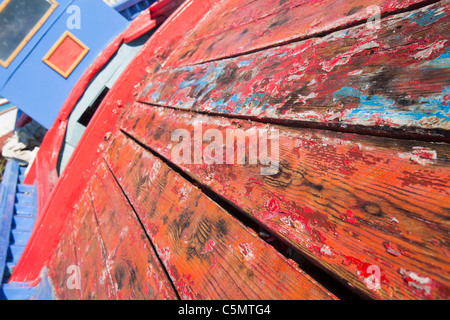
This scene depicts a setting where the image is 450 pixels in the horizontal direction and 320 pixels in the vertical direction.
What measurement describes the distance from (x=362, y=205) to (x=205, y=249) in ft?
1.59

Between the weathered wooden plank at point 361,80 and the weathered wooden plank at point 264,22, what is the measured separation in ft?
0.16

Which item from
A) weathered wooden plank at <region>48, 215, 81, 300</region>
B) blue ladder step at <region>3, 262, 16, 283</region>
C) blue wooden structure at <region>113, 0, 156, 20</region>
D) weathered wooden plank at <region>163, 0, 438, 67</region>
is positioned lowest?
blue ladder step at <region>3, 262, 16, 283</region>

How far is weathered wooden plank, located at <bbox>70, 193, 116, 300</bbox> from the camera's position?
1.23m

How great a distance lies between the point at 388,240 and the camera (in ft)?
1.55

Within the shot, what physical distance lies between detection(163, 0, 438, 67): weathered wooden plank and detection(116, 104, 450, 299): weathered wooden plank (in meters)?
0.39

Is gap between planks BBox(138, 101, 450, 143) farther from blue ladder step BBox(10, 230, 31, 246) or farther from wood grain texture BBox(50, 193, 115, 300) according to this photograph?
blue ladder step BBox(10, 230, 31, 246)

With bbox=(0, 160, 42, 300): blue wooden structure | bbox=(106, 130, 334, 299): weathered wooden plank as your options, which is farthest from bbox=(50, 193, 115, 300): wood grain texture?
bbox=(0, 160, 42, 300): blue wooden structure

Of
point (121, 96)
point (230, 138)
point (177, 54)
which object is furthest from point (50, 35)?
point (230, 138)

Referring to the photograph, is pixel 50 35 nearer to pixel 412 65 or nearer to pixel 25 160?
pixel 25 160

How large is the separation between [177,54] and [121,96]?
1.80 ft

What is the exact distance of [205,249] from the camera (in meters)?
0.82

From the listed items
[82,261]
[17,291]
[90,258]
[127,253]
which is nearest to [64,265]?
[82,261]

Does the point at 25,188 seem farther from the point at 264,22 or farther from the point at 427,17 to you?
the point at 427,17
